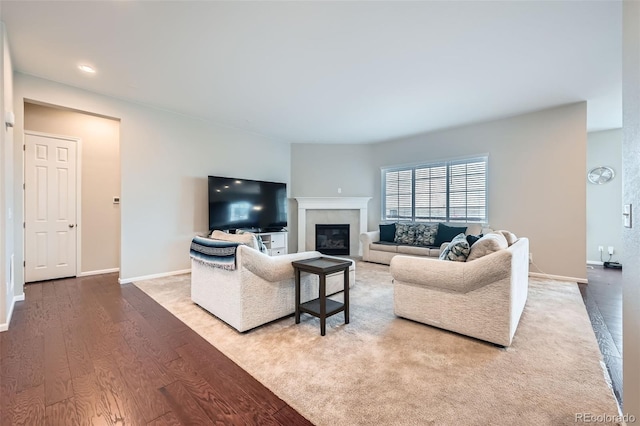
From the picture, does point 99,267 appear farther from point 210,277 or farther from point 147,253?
point 210,277

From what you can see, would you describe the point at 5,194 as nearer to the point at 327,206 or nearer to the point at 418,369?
the point at 418,369

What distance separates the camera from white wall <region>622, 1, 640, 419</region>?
118cm

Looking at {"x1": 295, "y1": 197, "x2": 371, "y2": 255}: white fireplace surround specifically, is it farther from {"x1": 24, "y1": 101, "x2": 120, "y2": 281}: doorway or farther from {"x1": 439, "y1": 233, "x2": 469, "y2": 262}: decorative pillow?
{"x1": 439, "y1": 233, "x2": 469, "y2": 262}: decorative pillow

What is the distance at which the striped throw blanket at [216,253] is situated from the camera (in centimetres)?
246

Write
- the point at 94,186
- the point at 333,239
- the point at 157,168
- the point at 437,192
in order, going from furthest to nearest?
the point at 333,239 < the point at 437,192 < the point at 94,186 < the point at 157,168

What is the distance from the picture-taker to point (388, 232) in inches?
235

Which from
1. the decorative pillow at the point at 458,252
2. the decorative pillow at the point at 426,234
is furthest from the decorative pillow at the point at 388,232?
the decorative pillow at the point at 458,252

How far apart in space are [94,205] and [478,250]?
584cm

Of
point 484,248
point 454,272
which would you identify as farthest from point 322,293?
point 484,248

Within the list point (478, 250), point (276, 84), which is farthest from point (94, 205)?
point (478, 250)

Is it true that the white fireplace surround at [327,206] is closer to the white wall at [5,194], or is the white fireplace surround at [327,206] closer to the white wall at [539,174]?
the white wall at [539,174]

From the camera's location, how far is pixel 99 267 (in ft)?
15.6

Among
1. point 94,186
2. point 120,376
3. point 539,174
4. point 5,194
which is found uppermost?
point 539,174

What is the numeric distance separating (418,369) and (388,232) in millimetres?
4191
